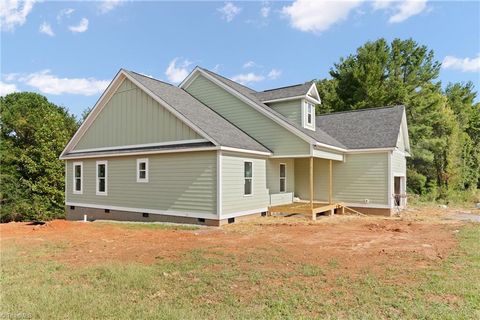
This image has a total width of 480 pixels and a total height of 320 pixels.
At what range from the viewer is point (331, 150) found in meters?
15.0

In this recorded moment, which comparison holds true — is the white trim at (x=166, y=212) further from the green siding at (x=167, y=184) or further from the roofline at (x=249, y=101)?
the roofline at (x=249, y=101)

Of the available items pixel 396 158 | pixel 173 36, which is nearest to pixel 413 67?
pixel 396 158

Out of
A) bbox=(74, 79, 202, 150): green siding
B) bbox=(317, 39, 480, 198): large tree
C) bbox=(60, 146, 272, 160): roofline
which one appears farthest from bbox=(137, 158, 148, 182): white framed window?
bbox=(317, 39, 480, 198): large tree

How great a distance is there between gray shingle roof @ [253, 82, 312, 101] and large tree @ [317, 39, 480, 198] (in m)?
14.9

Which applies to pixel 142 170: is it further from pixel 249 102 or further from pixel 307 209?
pixel 307 209

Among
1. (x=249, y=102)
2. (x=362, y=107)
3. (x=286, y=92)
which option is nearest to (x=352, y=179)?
(x=286, y=92)

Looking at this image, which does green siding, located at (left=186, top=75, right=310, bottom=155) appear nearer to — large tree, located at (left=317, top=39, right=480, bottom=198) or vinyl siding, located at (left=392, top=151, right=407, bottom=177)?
vinyl siding, located at (left=392, top=151, right=407, bottom=177)

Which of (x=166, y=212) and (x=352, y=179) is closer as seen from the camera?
(x=166, y=212)

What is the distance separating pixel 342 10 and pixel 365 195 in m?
8.80

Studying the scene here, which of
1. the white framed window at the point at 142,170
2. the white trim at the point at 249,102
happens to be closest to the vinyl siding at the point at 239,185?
the white trim at the point at 249,102

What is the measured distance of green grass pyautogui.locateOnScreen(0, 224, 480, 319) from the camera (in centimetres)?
420

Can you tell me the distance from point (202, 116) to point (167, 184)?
136 inches

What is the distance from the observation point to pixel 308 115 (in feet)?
53.2

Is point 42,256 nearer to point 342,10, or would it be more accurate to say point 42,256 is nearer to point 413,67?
Result: point 342,10
